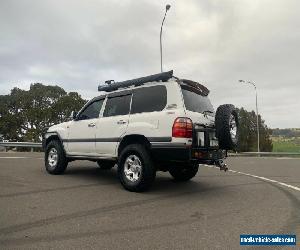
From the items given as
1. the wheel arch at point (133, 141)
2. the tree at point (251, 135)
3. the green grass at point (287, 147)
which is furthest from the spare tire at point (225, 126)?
the tree at point (251, 135)

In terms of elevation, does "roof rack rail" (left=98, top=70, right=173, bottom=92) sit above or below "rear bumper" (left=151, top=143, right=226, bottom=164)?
above

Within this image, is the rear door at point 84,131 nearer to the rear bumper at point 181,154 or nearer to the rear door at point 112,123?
the rear door at point 112,123

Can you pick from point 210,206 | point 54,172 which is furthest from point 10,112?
point 210,206

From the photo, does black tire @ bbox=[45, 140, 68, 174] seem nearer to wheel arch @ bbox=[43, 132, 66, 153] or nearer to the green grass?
wheel arch @ bbox=[43, 132, 66, 153]

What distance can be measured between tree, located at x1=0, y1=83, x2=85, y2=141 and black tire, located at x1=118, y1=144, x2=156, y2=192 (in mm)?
42839

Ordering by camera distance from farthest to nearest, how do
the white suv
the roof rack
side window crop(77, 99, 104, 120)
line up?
side window crop(77, 99, 104, 120) < the roof rack < the white suv

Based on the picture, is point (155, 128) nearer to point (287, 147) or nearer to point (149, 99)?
point (149, 99)

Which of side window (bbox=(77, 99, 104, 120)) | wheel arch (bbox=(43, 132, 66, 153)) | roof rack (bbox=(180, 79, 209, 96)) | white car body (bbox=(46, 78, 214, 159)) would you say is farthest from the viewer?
wheel arch (bbox=(43, 132, 66, 153))

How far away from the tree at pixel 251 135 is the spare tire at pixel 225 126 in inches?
2237

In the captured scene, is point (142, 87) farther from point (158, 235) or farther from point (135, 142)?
point (158, 235)

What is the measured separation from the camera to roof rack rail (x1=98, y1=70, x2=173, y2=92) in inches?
279

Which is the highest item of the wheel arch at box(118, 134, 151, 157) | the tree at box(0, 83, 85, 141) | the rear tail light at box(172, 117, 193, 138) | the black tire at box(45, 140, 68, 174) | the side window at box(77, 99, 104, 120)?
the tree at box(0, 83, 85, 141)

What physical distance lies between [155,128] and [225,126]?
1.31 m

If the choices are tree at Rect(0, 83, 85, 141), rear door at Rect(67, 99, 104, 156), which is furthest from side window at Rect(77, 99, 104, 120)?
Result: tree at Rect(0, 83, 85, 141)
